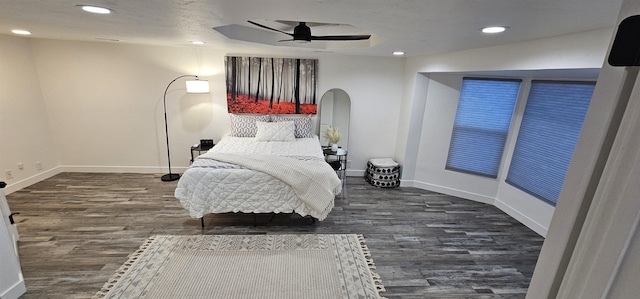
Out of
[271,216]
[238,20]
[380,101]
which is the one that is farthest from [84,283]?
[380,101]

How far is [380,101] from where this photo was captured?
4.54 meters

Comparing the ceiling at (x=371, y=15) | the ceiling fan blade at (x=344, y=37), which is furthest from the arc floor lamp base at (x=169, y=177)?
the ceiling fan blade at (x=344, y=37)

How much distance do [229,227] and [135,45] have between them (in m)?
3.16

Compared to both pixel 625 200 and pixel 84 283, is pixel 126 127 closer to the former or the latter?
pixel 84 283

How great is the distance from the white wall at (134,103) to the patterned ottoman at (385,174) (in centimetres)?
43

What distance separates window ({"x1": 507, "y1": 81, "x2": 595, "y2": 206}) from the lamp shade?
442cm

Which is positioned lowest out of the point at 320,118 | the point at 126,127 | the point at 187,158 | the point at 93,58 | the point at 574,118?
the point at 187,158

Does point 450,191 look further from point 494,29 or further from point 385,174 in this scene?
point 494,29

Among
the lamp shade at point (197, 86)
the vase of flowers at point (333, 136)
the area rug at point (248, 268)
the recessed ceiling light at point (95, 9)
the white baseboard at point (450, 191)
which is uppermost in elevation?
the recessed ceiling light at point (95, 9)

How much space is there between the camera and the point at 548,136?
10.3 ft

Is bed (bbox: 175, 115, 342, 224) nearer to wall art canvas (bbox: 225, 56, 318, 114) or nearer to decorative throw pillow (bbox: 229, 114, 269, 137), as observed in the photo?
decorative throw pillow (bbox: 229, 114, 269, 137)

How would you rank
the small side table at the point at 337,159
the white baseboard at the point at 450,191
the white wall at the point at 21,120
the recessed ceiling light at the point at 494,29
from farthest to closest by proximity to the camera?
the small side table at the point at 337,159 < the white baseboard at the point at 450,191 < the white wall at the point at 21,120 < the recessed ceiling light at the point at 494,29

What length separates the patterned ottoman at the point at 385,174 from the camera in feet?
14.1

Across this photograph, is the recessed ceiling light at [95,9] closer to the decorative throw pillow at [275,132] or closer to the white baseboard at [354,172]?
the decorative throw pillow at [275,132]
